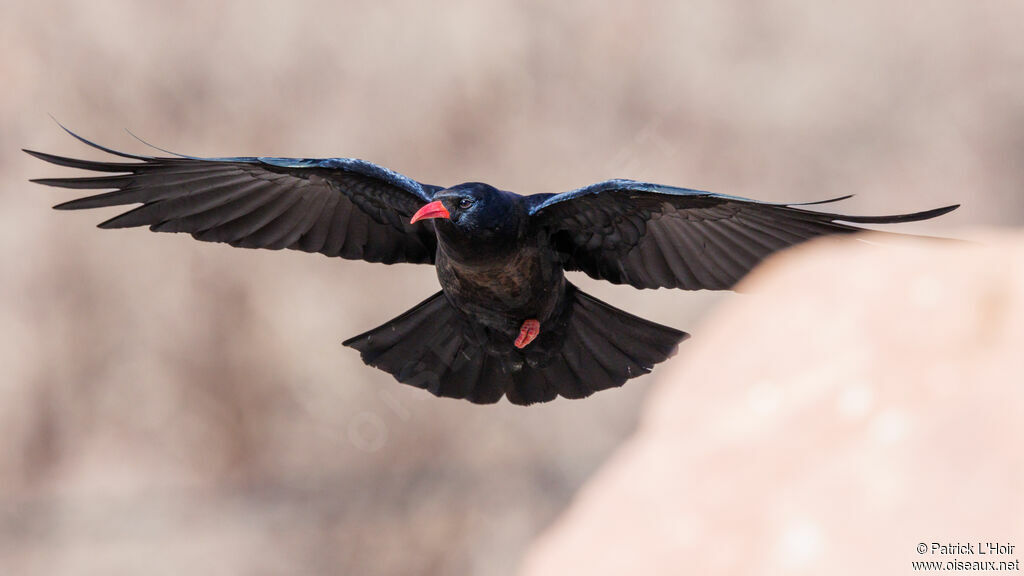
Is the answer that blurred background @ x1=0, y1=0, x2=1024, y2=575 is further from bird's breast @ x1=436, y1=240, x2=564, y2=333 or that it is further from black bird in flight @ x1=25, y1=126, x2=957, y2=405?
bird's breast @ x1=436, y1=240, x2=564, y2=333

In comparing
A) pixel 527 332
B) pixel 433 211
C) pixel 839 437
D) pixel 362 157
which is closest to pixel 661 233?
pixel 527 332

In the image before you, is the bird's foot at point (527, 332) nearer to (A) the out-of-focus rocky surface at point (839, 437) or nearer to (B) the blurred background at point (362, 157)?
(A) the out-of-focus rocky surface at point (839, 437)

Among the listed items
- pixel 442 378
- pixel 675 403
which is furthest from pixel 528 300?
pixel 675 403

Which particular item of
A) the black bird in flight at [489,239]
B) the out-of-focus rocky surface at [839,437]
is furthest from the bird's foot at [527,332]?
the out-of-focus rocky surface at [839,437]

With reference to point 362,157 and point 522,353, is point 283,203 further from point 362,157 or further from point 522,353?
point 362,157

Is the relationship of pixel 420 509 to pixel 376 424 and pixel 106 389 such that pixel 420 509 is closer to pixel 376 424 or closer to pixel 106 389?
pixel 376 424

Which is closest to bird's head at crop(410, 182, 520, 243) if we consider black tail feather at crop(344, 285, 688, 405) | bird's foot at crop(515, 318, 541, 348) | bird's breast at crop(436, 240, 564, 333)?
bird's breast at crop(436, 240, 564, 333)
